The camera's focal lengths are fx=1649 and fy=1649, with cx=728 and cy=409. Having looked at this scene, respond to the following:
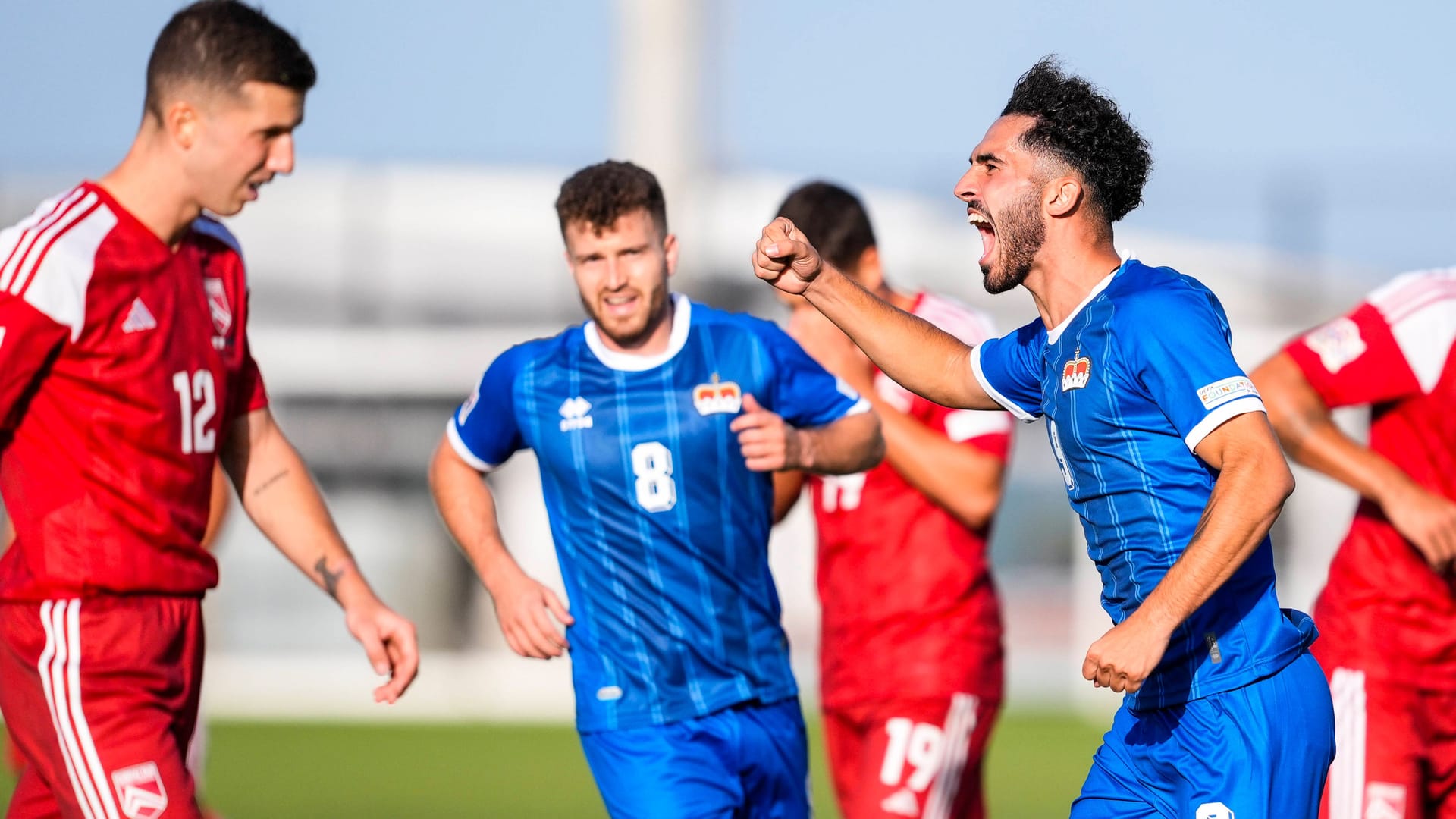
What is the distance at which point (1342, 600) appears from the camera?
4.92 meters

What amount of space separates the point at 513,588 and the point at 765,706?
790 mm

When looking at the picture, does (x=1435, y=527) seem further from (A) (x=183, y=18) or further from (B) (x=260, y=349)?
(B) (x=260, y=349)

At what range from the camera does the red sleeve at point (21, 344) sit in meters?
3.75

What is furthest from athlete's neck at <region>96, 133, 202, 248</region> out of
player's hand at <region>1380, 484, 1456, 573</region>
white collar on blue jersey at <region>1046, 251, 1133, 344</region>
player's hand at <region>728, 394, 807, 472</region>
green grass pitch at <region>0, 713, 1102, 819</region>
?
green grass pitch at <region>0, 713, 1102, 819</region>

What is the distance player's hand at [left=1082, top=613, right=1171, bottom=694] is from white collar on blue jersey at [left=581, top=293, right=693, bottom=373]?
1900 millimetres

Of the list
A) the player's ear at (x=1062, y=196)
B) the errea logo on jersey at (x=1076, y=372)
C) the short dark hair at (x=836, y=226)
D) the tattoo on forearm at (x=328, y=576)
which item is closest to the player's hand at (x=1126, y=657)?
the errea logo on jersey at (x=1076, y=372)

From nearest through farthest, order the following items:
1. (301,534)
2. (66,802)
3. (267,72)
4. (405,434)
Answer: (66,802), (267,72), (301,534), (405,434)

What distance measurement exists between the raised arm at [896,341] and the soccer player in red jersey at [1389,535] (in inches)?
48.6

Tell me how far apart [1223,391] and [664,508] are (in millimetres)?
1780

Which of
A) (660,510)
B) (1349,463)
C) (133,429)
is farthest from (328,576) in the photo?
(1349,463)

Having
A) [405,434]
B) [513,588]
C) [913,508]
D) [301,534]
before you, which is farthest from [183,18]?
[405,434]

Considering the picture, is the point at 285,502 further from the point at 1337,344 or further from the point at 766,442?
the point at 1337,344

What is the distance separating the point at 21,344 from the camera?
12.3 feet

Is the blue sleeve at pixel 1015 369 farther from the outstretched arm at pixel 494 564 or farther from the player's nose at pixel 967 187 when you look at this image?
the outstretched arm at pixel 494 564
